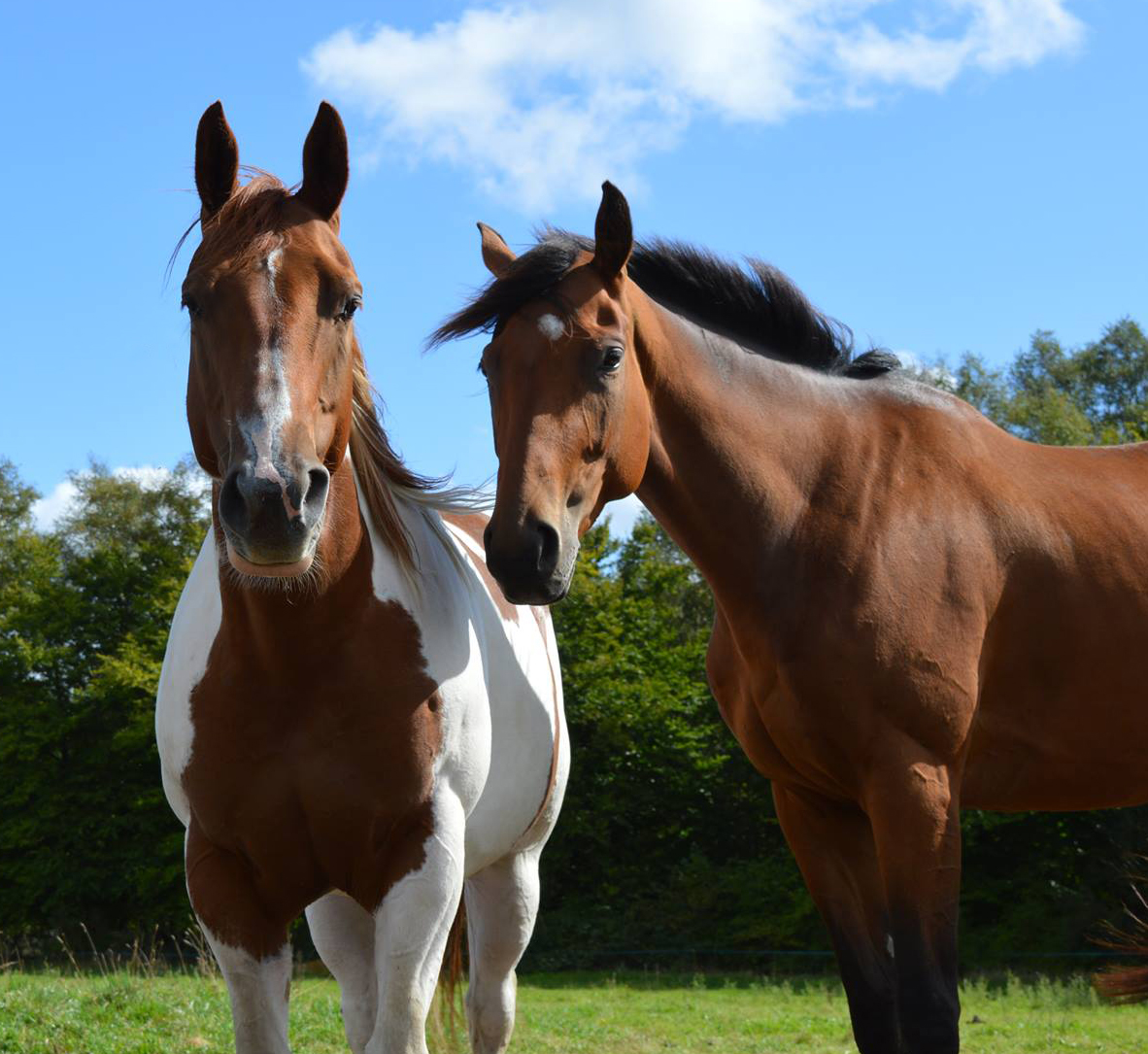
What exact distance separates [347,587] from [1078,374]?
42.8 meters

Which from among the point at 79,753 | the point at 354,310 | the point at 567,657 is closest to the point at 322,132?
the point at 354,310

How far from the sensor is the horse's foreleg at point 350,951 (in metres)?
3.91

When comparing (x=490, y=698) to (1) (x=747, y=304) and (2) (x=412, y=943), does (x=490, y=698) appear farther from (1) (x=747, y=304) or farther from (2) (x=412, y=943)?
(1) (x=747, y=304)

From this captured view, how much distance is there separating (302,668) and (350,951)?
3.74ft

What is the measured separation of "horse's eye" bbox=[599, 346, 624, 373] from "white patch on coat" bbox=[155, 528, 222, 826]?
125cm

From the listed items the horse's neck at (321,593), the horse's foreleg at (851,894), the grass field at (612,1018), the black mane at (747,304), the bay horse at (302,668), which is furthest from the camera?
the grass field at (612,1018)

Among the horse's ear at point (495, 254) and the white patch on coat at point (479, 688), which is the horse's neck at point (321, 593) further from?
the horse's ear at point (495, 254)

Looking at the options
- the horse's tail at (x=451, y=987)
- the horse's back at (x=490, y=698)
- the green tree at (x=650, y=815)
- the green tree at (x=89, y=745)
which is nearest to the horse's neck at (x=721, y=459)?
the horse's back at (x=490, y=698)

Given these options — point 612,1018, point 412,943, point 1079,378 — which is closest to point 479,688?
point 412,943

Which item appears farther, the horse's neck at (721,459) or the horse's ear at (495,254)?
the horse's ear at (495,254)

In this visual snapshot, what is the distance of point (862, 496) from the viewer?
4020 millimetres

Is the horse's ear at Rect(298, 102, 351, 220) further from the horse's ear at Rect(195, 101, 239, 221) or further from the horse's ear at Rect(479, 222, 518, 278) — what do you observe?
the horse's ear at Rect(479, 222, 518, 278)

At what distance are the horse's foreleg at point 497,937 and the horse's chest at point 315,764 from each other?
1.50m

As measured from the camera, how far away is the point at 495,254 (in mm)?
4426
